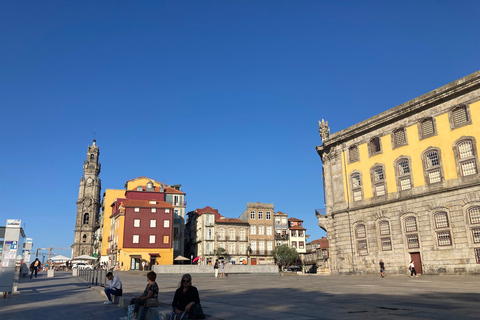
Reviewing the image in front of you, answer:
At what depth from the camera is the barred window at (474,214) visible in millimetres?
25250

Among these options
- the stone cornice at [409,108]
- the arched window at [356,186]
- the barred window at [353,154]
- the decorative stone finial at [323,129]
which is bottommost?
the arched window at [356,186]

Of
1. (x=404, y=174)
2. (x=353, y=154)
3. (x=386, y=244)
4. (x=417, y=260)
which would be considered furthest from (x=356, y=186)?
(x=417, y=260)

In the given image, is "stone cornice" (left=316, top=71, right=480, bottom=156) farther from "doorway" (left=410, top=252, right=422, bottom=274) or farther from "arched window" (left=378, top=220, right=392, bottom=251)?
"doorway" (left=410, top=252, right=422, bottom=274)

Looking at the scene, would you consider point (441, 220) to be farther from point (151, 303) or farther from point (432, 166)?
point (151, 303)

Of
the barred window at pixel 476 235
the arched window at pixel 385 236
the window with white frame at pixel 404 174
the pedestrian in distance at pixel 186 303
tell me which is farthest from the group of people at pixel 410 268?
the pedestrian in distance at pixel 186 303

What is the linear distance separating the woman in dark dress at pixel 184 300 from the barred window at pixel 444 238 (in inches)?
977

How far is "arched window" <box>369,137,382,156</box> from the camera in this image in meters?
33.3

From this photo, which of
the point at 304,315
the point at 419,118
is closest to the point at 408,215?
the point at 419,118

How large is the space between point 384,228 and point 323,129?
493 inches

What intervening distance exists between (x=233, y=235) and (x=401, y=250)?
4554 cm

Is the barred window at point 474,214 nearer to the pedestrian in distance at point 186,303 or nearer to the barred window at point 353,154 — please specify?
the barred window at point 353,154

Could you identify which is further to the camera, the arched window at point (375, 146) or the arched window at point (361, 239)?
the arched window at point (375, 146)

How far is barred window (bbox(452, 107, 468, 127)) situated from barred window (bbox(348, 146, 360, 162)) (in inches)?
368

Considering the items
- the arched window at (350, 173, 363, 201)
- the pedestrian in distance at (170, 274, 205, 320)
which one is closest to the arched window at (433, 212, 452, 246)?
the arched window at (350, 173, 363, 201)
